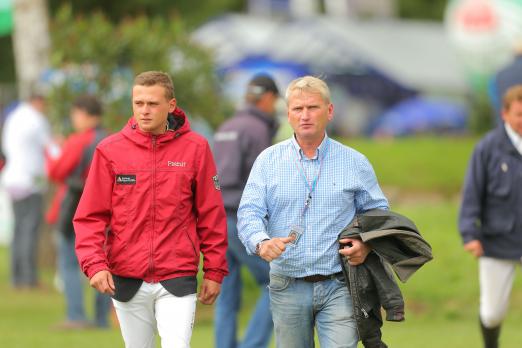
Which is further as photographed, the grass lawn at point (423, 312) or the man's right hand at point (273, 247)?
the grass lawn at point (423, 312)

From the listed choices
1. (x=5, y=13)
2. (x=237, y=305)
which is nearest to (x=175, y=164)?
(x=237, y=305)

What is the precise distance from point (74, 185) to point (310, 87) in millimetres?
5424

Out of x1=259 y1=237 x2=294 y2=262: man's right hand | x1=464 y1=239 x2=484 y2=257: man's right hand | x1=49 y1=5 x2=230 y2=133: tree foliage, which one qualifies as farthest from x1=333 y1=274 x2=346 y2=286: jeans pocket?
x1=49 y1=5 x2=230 y2=133: tree foliage

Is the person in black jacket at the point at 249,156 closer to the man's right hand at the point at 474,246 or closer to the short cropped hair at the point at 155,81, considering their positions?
the man's right hand at the point at 474,246

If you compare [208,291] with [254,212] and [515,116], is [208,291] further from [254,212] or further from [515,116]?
[515,116]

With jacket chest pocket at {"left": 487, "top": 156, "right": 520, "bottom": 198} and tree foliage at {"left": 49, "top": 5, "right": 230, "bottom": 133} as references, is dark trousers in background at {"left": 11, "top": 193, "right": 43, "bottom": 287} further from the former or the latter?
jacket chest pocket at {"left": 487, "top": 156, "right": 520, "bottom": 198}

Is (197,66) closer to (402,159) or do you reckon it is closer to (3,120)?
(3,120)

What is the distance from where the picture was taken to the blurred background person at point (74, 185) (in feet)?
37.3

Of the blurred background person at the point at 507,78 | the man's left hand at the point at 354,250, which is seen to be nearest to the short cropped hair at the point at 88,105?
the blurred background person at the point at 507,78

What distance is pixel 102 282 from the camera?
6.35 meters

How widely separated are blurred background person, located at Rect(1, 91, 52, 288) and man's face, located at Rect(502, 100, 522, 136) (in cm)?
733

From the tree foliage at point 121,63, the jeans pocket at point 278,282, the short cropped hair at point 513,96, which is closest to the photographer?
the jeans pocket at point 278,282

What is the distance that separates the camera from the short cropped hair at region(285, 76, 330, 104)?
643 cm

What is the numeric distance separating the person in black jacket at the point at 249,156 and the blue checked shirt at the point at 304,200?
2542mm
